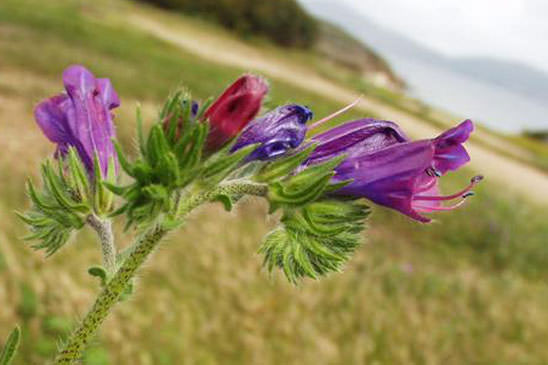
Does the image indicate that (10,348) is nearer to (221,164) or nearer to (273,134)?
(221,164)

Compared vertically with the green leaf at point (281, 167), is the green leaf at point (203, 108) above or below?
above

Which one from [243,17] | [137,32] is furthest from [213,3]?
[137,32]

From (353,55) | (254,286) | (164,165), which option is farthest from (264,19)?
(164,165)

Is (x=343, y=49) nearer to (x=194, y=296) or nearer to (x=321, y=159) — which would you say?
(x=194, y=296)

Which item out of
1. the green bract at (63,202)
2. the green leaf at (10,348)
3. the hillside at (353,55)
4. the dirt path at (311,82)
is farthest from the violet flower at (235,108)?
the hillside at (353,55)

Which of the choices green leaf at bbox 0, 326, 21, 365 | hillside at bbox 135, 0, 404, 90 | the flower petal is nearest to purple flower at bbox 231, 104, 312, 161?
the flower petal

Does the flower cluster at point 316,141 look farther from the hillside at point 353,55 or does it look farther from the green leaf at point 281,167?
the hillside at point 353,55

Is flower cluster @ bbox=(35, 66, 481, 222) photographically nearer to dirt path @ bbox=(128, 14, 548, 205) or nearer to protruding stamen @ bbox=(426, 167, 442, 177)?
protruding stamen @ bbox=(426, 167, 442, 177)
